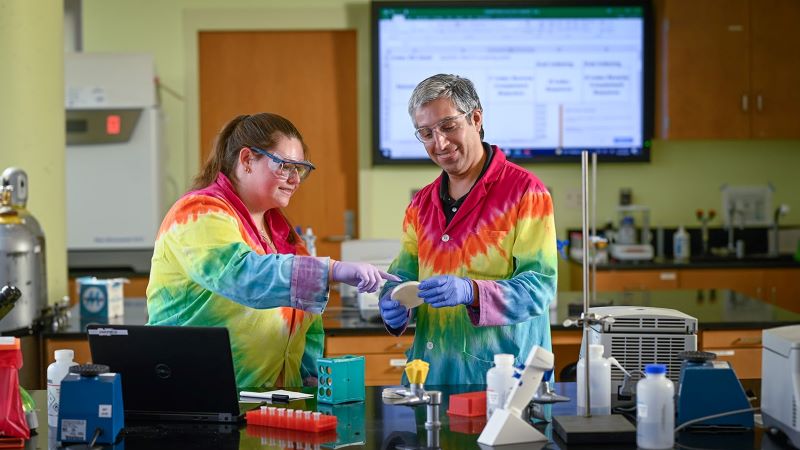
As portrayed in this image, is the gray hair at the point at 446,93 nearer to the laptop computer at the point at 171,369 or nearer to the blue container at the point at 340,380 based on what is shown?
the blue container at the point at 340,380

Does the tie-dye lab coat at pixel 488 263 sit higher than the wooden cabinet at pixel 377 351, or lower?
higher

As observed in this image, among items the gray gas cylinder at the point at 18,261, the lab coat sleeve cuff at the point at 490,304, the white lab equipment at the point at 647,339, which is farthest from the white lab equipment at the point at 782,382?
the gray gas cylinder at the point at 18,261

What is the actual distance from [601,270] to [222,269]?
12.5ft

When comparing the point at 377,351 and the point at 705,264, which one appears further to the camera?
the point at 705,264

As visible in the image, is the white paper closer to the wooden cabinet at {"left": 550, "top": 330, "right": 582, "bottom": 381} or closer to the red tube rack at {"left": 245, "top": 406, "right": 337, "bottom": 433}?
the red tube rack at {"left": 245, "top": 406, "right": 337, "bottom": 433}

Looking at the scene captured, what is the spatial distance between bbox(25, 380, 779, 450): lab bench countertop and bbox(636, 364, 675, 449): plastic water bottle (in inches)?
2.0

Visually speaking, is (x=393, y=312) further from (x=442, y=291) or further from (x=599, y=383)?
(x=599, y=383)

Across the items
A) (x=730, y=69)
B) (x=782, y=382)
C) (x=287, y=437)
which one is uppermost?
(x=730, y=69)

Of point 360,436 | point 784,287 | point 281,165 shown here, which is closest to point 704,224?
point 784,287

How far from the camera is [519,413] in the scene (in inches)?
86.4

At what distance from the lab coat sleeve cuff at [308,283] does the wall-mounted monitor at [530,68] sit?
386 centimetres

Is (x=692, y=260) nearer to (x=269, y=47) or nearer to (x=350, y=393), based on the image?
(x=269, y=47)

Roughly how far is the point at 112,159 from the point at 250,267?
12.2 feet

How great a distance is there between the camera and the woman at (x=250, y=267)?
8.26 ft
